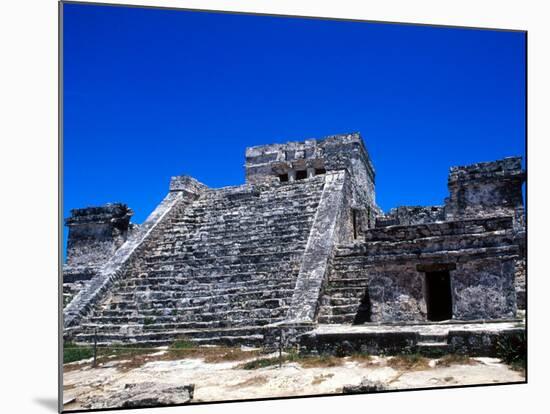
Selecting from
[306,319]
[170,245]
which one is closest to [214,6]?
[306,319]

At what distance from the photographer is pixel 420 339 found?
8.45 m

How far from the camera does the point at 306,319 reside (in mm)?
9391

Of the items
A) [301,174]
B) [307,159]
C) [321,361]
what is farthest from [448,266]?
[301,174]

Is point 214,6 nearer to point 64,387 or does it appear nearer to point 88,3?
point 88,3

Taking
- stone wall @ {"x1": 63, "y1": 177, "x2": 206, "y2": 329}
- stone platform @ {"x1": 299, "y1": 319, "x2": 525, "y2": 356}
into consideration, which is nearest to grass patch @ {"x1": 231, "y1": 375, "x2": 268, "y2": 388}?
stone platform @ {"x1": 299, "y1": 319, "x2": 525, "y2": 356}

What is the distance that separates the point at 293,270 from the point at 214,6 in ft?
16.2

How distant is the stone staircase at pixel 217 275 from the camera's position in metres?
10.2

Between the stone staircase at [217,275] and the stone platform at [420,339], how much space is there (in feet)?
4.09

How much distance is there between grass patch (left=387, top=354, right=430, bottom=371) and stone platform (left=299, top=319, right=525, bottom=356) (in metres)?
0.07

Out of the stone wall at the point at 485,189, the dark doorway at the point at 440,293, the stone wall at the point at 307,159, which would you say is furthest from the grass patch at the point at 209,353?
the stone wall at the point at 307,159

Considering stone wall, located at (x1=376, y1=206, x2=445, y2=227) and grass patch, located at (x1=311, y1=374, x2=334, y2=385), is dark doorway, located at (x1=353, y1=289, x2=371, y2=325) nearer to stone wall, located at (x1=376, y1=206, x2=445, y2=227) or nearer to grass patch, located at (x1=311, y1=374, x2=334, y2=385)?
grass patch, located at (x1=311, y1=374, x2=334, y2=385)

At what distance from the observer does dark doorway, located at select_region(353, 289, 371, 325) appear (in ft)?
32.4

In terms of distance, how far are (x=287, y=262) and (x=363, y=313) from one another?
82.6 inches

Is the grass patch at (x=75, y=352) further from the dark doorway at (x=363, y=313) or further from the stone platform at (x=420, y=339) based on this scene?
the dark doorway at (x=363, y=313)
